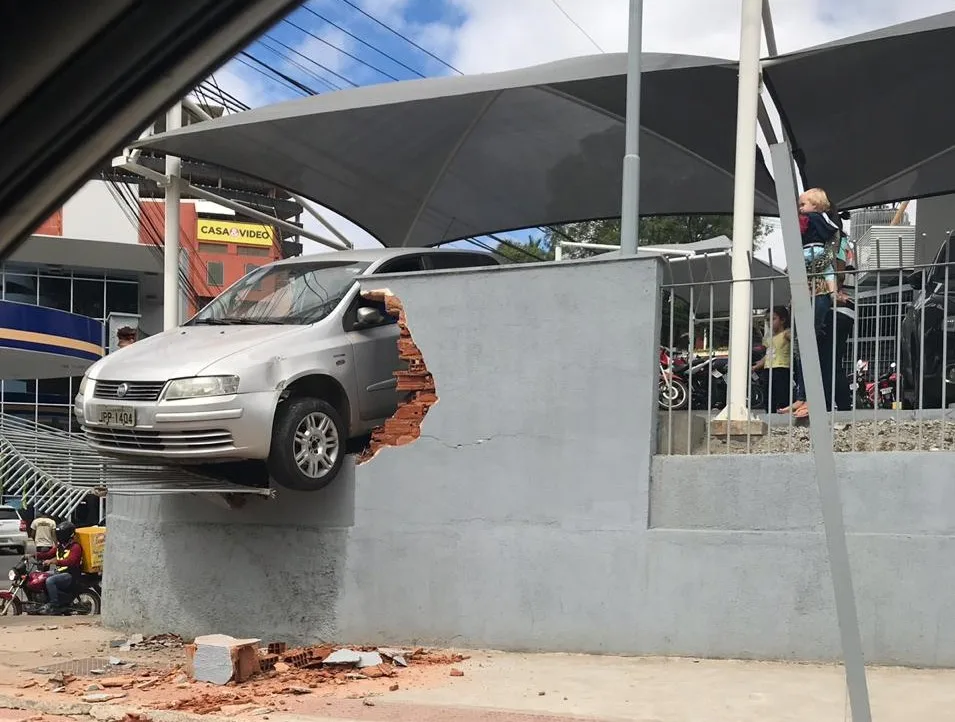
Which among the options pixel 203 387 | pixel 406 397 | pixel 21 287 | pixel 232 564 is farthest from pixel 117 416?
pixel 21 287

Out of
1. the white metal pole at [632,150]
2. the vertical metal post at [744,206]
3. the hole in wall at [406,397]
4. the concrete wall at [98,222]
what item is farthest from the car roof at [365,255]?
the concrete wall at [98,222]

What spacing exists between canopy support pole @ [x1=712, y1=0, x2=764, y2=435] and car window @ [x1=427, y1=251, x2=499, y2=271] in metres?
2.58

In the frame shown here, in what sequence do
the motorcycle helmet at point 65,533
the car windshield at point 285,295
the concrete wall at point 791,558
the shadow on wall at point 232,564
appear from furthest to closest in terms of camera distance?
1. the motorcycle helmet at point 65,533
2. the car windshield at point 285,295
3. the shadow on wall at point 232,564
4. the concrete wall at point 791,558

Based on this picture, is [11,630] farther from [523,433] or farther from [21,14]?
[21,14]

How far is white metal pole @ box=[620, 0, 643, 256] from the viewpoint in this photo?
29.3ft

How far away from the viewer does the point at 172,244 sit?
12547mm

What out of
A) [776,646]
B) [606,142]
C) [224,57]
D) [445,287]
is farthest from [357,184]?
[224,57]

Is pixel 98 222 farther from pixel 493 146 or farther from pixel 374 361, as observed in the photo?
pixel 374 361

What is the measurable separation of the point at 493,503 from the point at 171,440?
8.26ft

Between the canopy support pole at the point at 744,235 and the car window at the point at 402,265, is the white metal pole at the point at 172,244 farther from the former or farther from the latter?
the canopy support pole at the point at 744,235

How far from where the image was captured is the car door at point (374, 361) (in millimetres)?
8867

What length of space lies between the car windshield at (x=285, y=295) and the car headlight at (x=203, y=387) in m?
1.09

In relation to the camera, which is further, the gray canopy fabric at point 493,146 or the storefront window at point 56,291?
the storefront window at point 56,291

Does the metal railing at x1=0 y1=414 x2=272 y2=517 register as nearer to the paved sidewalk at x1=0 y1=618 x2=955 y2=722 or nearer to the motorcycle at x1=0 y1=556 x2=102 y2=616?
the motorcycle at x1=0 y1=556 x2=102 y2=616
